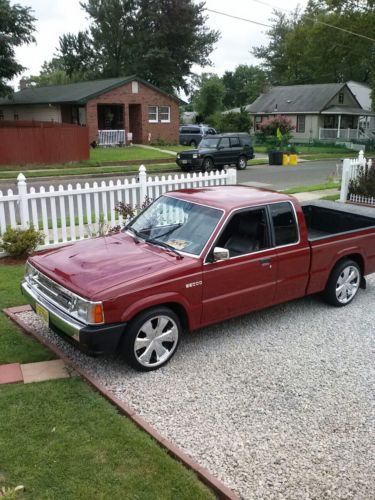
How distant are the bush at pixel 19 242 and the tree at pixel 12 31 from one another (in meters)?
22.1

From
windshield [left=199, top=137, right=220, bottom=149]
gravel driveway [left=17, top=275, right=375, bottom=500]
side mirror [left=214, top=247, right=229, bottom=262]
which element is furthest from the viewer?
windshield [left=199, top=137, right=220, bottom=149]

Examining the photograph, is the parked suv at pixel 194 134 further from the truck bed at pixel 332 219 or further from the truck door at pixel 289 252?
the truck door at pixel 289 252

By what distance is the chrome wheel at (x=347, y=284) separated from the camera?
669 centimetres

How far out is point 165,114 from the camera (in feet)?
129

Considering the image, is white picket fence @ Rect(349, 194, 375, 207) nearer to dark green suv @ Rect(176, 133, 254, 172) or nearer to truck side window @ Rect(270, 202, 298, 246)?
truck side window @ Rect(270, 202, 298, 246)

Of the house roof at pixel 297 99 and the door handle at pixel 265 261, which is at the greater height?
the house roof at pixel 297 99

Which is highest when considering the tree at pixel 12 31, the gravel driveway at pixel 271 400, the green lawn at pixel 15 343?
the tree at pixel 12 31

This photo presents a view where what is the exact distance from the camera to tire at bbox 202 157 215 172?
938 inches

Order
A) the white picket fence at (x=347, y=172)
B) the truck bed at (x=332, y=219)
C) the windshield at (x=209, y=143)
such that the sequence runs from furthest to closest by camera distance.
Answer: the windshield at (x=209, y=143) → the white picket fence at (x=347, y=172) → the truck bed at (x=332, y=219)

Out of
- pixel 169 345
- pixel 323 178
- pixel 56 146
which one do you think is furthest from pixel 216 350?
pixel 56 146

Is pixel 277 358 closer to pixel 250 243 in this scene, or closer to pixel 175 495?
pixel 250 243

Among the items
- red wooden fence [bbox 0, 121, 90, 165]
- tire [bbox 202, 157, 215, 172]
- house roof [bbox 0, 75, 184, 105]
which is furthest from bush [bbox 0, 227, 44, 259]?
house roof [bbox 0, 75, 184, 105]

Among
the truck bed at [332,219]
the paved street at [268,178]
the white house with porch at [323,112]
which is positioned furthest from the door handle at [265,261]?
the white house with porch at [323,112]

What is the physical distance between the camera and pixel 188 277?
5.00 m
